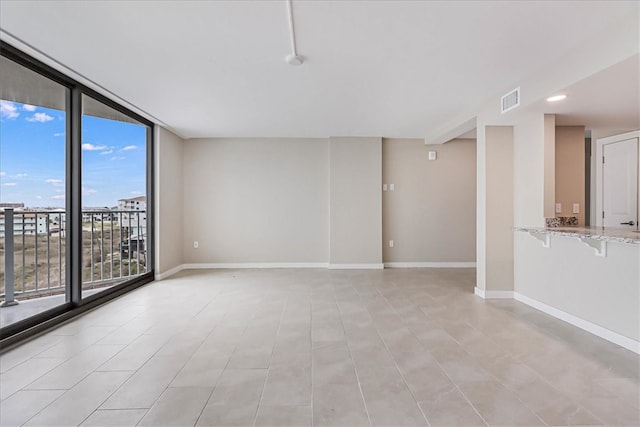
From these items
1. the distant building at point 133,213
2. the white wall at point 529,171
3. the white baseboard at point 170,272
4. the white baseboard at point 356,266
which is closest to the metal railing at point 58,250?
the distant building at point 133,213

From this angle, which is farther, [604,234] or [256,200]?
[256,200]

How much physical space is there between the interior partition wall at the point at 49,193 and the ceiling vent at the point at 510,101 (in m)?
4.63

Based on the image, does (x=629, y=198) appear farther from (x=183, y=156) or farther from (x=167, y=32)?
(x=183, y=156)

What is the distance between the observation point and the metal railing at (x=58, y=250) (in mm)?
3424

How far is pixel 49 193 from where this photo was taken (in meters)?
3.53

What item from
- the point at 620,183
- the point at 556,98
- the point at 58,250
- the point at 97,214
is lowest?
the point at 58,250

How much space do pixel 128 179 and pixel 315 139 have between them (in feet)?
11.0

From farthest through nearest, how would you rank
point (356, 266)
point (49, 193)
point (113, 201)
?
1. point (356, 266)
2. point (113, 201)
3. point (49, 193)

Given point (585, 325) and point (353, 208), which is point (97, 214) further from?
point (585, 325)

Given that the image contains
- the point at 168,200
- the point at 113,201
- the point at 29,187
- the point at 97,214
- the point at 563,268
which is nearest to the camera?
the point at 563,268

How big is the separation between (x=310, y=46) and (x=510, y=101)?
7.48 feet

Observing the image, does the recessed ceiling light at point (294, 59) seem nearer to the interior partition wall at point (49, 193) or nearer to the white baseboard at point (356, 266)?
the interior partition wall at point (49, 193)

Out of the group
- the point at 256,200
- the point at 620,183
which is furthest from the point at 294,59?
the point at 620,183

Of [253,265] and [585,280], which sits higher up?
[585,280]
